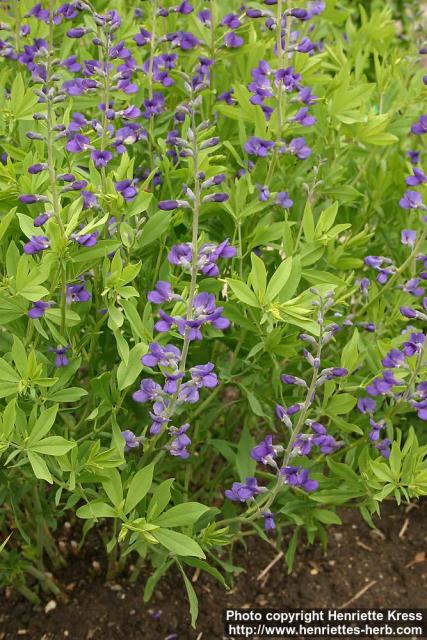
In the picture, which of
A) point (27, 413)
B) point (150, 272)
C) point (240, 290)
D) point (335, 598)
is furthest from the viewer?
point (335, 598)

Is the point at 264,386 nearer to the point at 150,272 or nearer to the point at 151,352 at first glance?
the point at 150,272

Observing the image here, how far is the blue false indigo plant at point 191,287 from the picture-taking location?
209 centimetres

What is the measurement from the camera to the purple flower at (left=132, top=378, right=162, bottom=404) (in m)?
2.05

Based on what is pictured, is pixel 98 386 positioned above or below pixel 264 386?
above

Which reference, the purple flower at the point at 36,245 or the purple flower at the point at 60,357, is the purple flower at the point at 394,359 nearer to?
the purple flower at the point at 60,357

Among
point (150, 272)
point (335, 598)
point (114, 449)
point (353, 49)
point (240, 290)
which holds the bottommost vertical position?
point (335, 598)

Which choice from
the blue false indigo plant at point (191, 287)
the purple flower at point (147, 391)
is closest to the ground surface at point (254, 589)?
the blue false indigo plant at point (191, 287)

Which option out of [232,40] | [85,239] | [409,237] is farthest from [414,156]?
[85,239]

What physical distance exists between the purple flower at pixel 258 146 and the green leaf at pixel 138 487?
1.07 metres

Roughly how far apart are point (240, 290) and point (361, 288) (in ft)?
2.36

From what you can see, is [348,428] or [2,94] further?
[2,94]

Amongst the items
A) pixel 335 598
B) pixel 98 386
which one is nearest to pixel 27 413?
pixel 98 386

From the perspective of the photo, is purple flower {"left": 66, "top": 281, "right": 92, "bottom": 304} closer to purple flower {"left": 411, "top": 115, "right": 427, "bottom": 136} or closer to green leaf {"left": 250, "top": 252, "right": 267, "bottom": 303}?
green leaf {"left": 250, "top": 252, "right": 267, "bottom": 303}

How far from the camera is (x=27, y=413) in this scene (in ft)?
7.70
